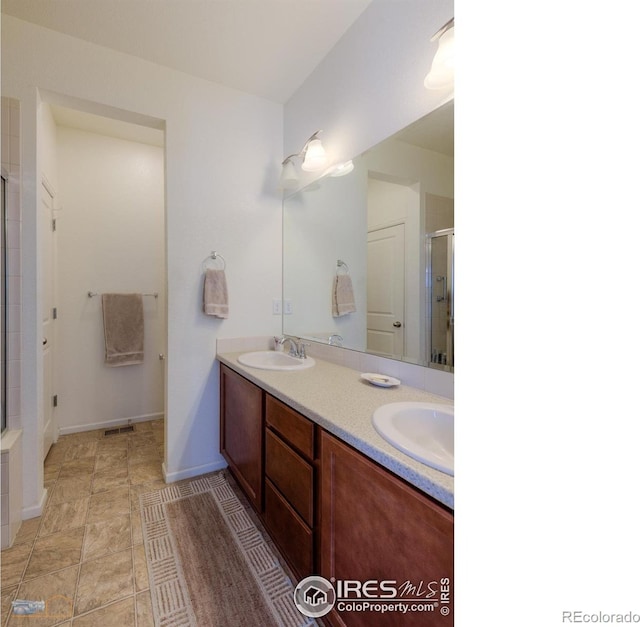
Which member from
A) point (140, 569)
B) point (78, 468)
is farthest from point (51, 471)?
point (140, 569)

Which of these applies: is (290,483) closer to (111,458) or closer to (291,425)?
(291,425)

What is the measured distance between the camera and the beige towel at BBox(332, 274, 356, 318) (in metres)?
1.89

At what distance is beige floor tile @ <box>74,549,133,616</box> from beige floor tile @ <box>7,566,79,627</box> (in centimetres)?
3

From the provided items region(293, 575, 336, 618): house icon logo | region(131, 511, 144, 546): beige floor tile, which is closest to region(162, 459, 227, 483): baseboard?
region(131, 511, 144, 546): beige floor tile

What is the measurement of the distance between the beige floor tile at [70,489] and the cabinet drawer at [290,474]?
51.9 inches

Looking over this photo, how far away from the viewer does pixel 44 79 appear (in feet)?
5.58

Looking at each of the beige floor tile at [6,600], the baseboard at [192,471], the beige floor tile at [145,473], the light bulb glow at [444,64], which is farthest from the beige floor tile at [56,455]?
the light bulb glow at [444,64]

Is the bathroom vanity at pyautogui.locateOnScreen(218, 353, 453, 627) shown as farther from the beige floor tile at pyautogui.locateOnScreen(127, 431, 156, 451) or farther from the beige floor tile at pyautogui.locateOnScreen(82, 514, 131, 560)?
the beige floor tile at pyautogui.locateOnScreen(127, 431, 156, 451)

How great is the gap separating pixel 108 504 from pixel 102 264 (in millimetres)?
1987

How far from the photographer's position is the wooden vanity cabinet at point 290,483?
1149 millimetres
